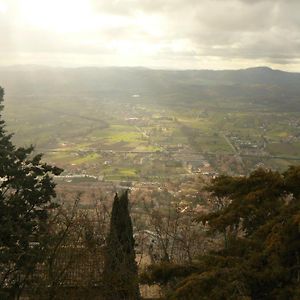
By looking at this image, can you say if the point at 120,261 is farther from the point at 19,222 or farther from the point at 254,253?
the point at 254,253

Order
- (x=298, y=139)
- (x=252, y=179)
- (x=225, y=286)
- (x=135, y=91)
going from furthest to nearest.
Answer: (x=135, y=91) → (x=298, y=139) → (x=252, y=179) → (x=225, y=286)

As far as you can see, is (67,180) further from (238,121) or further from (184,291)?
(238,121)

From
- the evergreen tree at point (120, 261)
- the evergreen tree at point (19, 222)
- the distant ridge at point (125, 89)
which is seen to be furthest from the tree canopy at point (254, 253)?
the distant ridge at point (125, 89)

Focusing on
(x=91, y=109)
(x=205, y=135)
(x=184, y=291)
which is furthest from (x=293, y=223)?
(x=91, y=109)

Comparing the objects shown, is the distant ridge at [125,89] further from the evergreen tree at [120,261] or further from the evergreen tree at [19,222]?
the evergreen tree at [19,222]

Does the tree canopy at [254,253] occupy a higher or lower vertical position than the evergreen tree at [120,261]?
higher

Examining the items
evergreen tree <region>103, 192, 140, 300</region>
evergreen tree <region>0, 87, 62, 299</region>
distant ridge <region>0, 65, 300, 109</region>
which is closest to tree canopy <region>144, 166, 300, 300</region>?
evergreen tree <region>103, 192, 140, 300</region>
